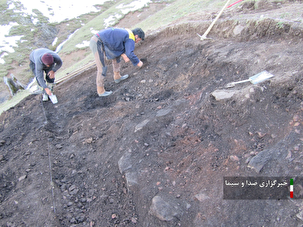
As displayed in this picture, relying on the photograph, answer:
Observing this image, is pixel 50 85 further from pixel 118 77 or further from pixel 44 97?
pixel 118 77

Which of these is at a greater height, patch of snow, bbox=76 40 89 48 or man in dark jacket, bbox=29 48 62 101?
man in dark jacket, bbox=29 48 62 101

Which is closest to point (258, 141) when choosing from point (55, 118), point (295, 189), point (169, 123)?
point (295, 189)

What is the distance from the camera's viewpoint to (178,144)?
2.96m

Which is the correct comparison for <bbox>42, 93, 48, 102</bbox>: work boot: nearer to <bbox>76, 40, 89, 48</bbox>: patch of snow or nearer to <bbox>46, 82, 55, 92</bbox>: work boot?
<bbox>46, 82, 55, 92</bbox>: work boot

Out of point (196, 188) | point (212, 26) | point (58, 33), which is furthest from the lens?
point (58, 33)

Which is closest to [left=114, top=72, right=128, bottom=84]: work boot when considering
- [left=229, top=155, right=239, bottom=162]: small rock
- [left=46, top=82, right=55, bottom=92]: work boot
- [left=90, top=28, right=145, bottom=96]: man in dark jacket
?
[left=90, top=28, right=145, bottom=96]: man in dark jacket

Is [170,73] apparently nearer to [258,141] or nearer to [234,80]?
[234,80]

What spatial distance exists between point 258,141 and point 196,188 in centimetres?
96

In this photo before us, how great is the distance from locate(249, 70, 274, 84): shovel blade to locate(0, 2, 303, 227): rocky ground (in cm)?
10

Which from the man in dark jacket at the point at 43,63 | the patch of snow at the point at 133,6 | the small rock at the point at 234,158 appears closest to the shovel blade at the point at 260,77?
the small rock at the point at 234,158

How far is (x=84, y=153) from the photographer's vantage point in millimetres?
3576

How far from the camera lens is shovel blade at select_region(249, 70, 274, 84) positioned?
3.05 metres

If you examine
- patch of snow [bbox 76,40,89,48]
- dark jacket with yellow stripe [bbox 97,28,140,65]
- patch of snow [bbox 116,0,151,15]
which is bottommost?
patch of snow [bbox 76,40,89,48]

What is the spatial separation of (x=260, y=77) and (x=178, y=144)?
162 cm
